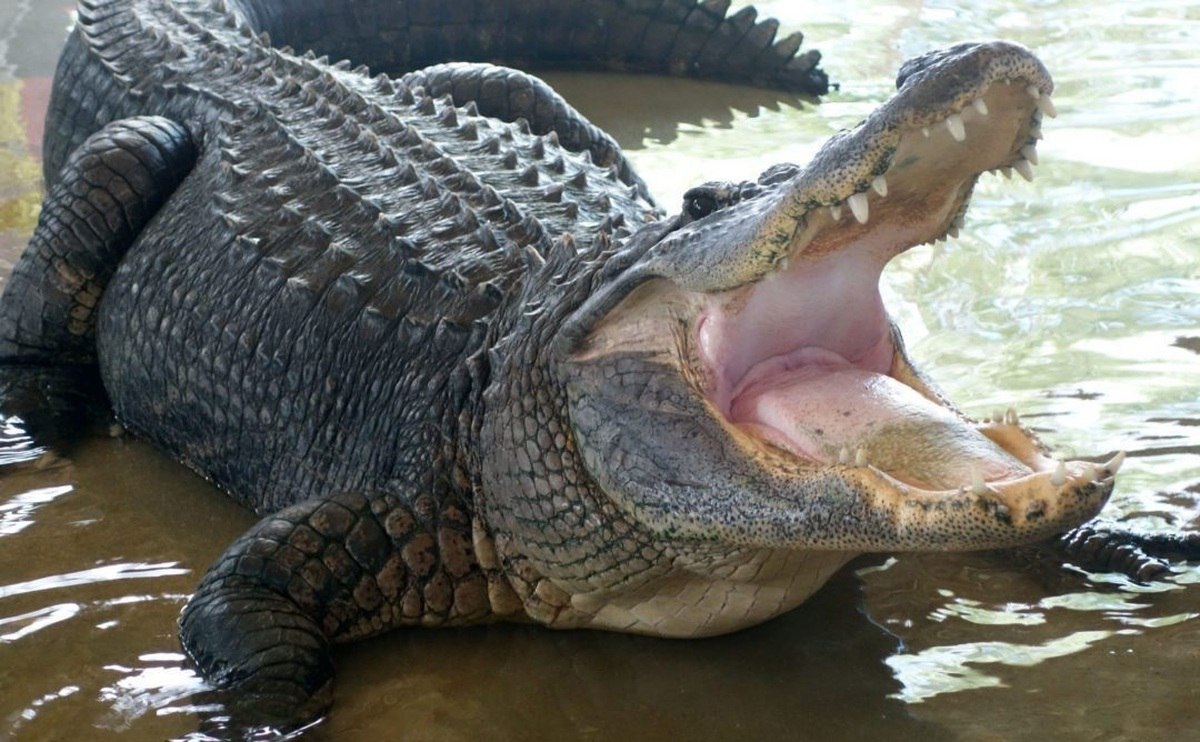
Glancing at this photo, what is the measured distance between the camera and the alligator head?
86.8 inches

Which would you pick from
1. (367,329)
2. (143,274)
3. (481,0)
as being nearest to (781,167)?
(367,329)

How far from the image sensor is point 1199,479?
3504mm

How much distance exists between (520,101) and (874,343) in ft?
8.11

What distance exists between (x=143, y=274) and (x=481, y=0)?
3.47 metres

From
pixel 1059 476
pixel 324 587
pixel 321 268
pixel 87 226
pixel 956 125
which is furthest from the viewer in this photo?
pixel 87 226

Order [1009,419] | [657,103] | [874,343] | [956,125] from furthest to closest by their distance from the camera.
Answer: [657,103], [874,343], [1009,419], [956,125]

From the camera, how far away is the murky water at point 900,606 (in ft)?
9.05

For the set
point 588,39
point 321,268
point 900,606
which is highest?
point 588,39

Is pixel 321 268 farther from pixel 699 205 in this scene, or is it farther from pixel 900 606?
pixel 900 606

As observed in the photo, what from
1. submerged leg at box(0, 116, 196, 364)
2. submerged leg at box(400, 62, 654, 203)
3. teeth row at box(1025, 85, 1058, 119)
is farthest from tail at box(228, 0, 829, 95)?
teeth row at box(1025, 85, 1058, 119)

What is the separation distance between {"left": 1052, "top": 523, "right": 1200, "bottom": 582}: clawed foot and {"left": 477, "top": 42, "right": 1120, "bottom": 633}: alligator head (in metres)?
0.79

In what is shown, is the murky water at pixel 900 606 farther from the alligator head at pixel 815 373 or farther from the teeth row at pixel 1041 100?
the teeth row at pixel 1041 100

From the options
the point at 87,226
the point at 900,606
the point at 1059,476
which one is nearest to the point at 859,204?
the point at 1059,476

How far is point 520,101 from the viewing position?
4965 millimetres
